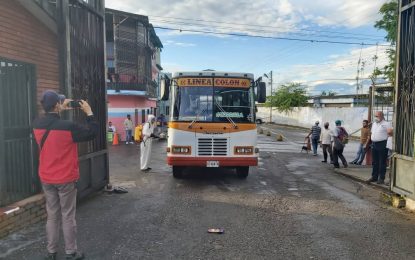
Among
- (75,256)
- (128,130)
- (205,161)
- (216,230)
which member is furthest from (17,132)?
(128,130)

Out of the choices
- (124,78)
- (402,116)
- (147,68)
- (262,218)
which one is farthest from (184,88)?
(147,68)

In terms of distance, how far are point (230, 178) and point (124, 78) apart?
55.5 ft

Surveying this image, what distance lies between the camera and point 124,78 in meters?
25.0

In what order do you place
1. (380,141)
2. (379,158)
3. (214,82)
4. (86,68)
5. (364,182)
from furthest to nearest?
(364,182) < (214,82) < (379,158) < (380,141) < (86,68)

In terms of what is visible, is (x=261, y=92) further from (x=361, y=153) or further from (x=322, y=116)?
(x=322, y=116)

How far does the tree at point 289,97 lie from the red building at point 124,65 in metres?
26.0

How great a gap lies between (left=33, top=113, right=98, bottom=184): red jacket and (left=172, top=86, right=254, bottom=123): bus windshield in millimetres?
4967

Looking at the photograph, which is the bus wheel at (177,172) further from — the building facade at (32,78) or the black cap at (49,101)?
the black cap at (49,101)

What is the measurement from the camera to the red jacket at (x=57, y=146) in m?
4.15

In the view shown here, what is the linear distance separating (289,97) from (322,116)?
1239 cm

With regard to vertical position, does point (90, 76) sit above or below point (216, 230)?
above

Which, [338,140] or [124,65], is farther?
[124,65]

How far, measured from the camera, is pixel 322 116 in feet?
118

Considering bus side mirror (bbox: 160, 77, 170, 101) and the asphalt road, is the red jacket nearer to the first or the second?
the asphalt road
